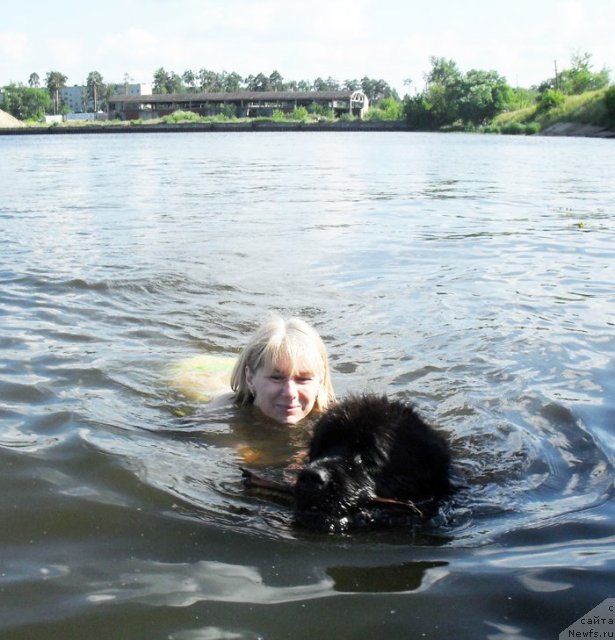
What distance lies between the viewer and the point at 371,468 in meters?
3.61

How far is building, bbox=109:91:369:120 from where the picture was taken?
5709 inches

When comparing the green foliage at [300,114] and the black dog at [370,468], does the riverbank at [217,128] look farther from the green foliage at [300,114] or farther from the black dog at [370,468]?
the black dog at [370,468]

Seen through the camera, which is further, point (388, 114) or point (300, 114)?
point (300, 114)

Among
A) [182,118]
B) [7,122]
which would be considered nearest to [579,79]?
[182,118]

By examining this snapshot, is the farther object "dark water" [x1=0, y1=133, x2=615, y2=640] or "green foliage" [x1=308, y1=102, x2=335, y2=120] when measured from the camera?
"green foliage" [x1=308, y1=102, x2=335, y2=120]

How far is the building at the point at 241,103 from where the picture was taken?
145 meters

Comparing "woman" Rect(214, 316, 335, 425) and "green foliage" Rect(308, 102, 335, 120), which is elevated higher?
"green foliage" Rect(308, 102, 335, 120)

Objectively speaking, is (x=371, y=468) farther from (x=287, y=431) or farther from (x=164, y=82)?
(x=164, y=82)

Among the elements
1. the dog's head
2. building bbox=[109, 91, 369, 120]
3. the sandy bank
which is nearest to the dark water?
the dog's head

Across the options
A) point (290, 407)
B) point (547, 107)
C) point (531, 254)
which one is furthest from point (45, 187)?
point (547, 107)

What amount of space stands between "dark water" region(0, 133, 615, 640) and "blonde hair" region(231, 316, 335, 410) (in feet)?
1.09

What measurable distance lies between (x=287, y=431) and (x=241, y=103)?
146345mm

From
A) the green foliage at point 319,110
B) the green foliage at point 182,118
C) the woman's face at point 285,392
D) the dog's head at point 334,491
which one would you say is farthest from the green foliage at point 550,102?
the dog's head at point 334,491

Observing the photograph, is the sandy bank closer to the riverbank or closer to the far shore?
the far shore
